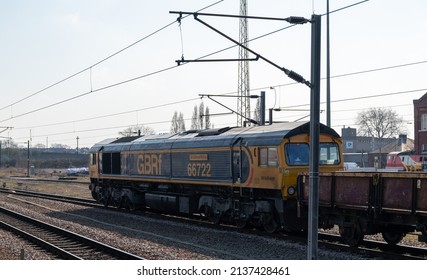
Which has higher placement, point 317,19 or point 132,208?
point 317,19

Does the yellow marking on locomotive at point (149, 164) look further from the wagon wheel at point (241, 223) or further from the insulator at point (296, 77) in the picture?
the insulator at point (296, 77)

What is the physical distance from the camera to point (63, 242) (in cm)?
1866

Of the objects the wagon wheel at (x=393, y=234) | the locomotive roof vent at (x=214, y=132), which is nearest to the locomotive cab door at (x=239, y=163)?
the locomotive roof vent at (x=214, y=132)

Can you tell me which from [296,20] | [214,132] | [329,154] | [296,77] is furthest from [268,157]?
[296,20]

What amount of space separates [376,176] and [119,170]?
17881 mm

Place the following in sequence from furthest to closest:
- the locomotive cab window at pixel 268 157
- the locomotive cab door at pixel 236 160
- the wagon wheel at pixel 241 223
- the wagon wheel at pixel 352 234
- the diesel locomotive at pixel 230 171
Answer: the locomotive cab door at pixel 236 160
the wagon wheel at pixel 241 223
the locomotive cab window at pixel 268 157
the diesel locomotive at pixel 230 171
the wagon wheel at pixel 352 234

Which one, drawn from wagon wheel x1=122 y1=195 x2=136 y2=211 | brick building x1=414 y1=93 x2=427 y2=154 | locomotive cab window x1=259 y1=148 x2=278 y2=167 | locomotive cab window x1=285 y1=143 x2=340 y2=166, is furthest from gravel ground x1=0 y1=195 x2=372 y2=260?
brick building x1=414 y1=93 x2=427 y2=154

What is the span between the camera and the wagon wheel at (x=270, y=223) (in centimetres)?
1911

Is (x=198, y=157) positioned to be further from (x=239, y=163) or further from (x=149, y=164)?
(x=149, y=164)

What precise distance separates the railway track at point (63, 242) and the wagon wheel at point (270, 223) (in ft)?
17.7

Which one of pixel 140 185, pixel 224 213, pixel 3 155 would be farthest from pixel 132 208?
pixel 3 155

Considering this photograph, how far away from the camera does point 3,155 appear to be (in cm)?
15250

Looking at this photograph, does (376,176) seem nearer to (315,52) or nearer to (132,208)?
(315,52)

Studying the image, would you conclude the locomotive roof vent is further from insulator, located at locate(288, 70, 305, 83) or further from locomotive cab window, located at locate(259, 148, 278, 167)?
insulator, located at locate(288, 70, 305, 83)
